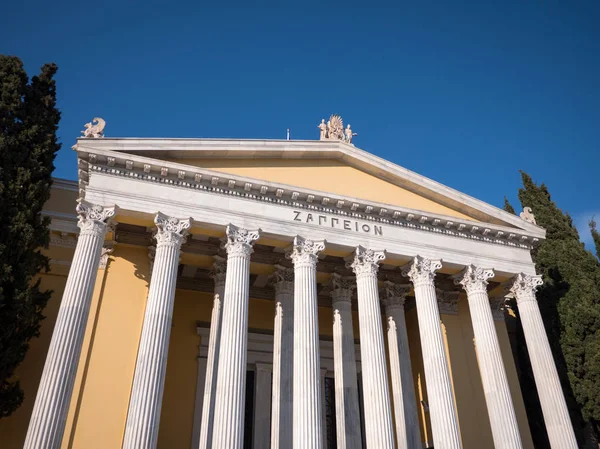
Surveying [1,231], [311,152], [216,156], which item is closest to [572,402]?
[311,152]

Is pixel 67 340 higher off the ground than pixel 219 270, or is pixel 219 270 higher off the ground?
pixel 219 270

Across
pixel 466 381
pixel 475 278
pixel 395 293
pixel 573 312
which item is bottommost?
pixel 466 381

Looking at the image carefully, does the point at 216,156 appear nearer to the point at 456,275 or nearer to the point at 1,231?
the point at 1,231

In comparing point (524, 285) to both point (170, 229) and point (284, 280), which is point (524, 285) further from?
point (170, 229)

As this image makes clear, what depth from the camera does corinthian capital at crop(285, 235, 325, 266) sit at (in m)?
17.2

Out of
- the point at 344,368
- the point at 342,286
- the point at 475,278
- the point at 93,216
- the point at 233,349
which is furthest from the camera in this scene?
the point at 342,286

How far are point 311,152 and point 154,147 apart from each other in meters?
5.90

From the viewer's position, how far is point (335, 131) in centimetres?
2092

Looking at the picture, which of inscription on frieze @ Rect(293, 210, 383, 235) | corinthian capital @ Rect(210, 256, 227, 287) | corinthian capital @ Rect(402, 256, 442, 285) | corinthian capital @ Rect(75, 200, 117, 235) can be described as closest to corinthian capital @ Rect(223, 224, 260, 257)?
inscription on frieze @ Rect(293, 210, 383, 235)

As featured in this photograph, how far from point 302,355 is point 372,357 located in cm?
244

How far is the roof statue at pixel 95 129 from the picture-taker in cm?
1658

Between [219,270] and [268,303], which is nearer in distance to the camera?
[219,270]

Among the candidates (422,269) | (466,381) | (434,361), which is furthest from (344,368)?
(466,381)

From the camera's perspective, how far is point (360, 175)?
2014cm
